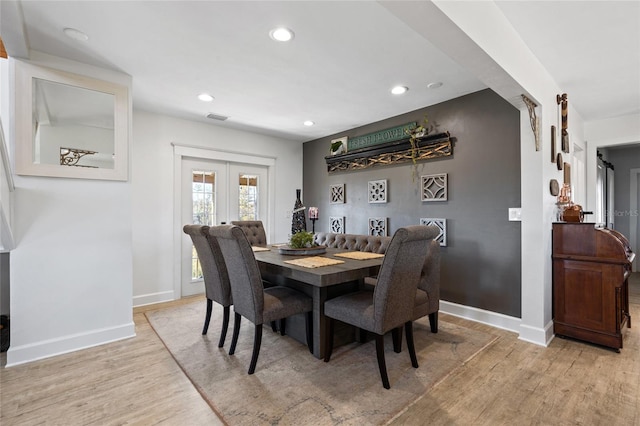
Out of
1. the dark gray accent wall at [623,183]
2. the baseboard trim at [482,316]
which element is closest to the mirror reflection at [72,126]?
the baseboard trim at [482,316]

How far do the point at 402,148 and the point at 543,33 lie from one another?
6.02ft

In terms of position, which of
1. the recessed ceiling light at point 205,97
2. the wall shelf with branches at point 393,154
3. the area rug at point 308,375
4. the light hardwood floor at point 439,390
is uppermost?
the recessed ceiling light at point 205,97

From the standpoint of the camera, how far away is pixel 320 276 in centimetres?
193

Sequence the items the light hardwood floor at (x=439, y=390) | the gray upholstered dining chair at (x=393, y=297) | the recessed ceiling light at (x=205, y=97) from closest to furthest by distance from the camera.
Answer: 1. the light hardwood floor at (x=439, y=390)
2. the gray upholstered dining chair at (x=393, y=297)
3. the recessed ceiling light at (x=205, y=97)

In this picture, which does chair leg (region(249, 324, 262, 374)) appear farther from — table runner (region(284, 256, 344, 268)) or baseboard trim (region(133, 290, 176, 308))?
baseboard trim (region(133, 290, 176, 308))

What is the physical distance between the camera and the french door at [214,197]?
4.20 meters

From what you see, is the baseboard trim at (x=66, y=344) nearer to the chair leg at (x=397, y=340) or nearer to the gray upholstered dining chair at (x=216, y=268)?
the gray upholstered dining chair at (x=216, y=268)

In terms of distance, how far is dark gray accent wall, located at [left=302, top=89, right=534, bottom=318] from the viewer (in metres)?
2.96

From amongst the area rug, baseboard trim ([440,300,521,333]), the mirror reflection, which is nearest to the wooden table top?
the area rug

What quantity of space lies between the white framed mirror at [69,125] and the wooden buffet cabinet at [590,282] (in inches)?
161

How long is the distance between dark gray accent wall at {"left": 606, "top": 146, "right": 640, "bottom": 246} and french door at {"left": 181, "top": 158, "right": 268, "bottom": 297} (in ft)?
22.5

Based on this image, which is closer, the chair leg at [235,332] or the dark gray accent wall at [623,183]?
the chair leg at [235,332]

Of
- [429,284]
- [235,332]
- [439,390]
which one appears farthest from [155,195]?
[439,390]

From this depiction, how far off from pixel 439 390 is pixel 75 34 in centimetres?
350
